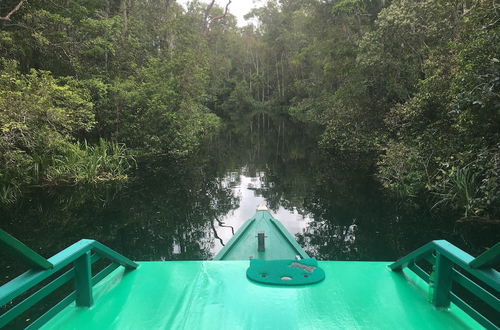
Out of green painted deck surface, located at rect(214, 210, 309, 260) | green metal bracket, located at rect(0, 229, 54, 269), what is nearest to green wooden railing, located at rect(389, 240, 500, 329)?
green painted deck surface, located at rect(214, 210, 309, 260)

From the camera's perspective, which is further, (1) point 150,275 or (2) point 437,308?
(1) point 150,275

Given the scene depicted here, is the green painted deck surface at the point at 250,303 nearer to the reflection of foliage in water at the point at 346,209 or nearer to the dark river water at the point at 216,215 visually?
the dark river water at the point at 216,215

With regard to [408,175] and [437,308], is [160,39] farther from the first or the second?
[437,308]

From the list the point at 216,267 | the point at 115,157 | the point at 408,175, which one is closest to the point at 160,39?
the point at 115,157

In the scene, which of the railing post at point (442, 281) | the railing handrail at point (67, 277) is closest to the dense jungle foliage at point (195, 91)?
the railing post at point (442, 281)

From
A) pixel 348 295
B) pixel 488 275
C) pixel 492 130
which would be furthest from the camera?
pixel 492 130

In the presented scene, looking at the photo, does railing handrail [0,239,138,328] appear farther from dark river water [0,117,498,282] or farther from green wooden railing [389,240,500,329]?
dark river water [0,117,498,282]

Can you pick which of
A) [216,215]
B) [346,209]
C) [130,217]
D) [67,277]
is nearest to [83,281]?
[67,277]

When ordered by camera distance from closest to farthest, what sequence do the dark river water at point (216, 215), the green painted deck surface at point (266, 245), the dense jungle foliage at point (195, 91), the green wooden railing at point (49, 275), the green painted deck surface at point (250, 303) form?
1. the green wooden railing at point (49, 275)
2. the green painted deck surface at point (250, 303)
3. the green painted deck surface at point (266, 245)
4. the dense jungle foliage at point (195, 91)
5. the dark river water at point (216, 215)

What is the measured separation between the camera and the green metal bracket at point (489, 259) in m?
1.94

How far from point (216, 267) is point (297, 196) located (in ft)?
22.4

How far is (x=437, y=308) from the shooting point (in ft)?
9.39

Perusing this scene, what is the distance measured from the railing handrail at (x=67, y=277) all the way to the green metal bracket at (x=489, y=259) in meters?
2.44

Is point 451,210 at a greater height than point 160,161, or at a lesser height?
lesser
